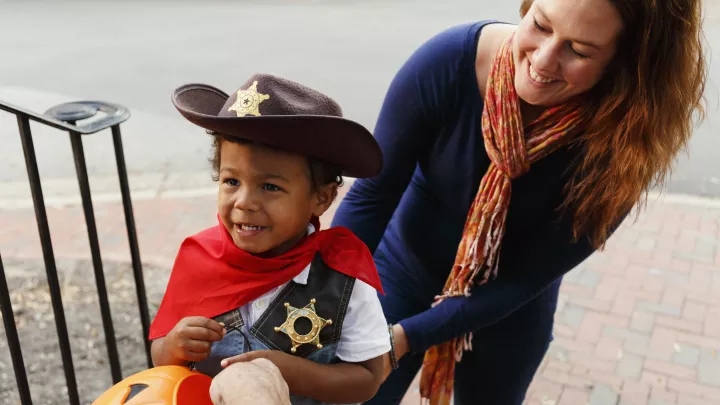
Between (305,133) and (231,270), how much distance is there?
349 millimetres

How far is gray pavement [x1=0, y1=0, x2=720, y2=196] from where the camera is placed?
6.09m

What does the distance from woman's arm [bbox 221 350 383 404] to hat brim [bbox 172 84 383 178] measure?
0.41 meters

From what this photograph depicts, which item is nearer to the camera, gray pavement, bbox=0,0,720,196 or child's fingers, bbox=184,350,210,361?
child's fingers, bbox=184,350,210,361

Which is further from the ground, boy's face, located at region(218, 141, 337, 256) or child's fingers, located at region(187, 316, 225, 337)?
boy's face, located at region(218, 141, 337, 256)

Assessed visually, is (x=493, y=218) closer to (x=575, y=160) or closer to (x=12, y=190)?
(x=575, y=160)

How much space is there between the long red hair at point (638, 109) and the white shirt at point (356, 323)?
0.63 m

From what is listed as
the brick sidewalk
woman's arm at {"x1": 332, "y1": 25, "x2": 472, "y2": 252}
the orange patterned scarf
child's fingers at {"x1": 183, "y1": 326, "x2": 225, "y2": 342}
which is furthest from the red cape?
the brick sidewalk

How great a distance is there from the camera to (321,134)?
1.33 m

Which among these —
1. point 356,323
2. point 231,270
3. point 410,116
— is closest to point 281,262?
point 231,270

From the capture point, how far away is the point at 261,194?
1347 millimetres

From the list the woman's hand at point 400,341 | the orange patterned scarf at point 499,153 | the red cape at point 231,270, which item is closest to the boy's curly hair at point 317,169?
the red cape at point 231,270

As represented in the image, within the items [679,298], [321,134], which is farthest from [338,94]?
[321,134]

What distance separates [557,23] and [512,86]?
0.20 metres

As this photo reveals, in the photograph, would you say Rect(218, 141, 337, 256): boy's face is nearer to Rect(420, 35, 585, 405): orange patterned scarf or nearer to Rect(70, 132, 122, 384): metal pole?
Rect(420, 35, 585, 405): orange patterned scarf
